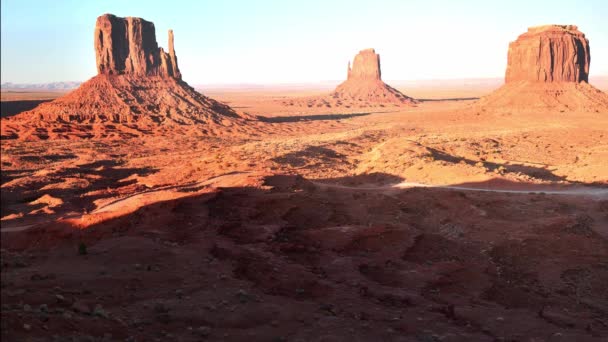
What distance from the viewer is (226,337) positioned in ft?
29.2

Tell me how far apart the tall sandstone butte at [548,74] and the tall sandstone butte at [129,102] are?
153 ft

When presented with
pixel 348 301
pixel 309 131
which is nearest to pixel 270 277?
pixel 348 301

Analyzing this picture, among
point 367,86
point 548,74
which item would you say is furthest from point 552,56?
point 367,86

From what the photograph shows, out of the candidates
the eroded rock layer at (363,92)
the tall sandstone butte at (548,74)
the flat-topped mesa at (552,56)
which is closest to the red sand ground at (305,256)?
the tall sandstone butte at (548,74)

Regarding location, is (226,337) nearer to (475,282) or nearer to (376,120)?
(475,282)

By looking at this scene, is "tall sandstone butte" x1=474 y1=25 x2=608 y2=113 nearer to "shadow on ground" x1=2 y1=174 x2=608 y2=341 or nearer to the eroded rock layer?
the eroded rock layer

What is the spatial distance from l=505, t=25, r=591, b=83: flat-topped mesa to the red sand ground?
184 feet

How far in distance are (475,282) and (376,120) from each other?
7062 cm

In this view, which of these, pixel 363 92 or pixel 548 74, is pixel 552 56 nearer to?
pixel 548 74

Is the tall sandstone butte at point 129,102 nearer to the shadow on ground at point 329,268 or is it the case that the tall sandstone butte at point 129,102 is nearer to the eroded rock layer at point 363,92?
the shadow on ground at point 329,268

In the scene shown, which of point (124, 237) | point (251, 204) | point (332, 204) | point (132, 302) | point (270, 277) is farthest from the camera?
point (332, 204)

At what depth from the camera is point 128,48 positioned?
236 feet

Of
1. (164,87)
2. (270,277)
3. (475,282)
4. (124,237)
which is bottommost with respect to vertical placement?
(475,282)

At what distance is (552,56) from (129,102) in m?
70.2
